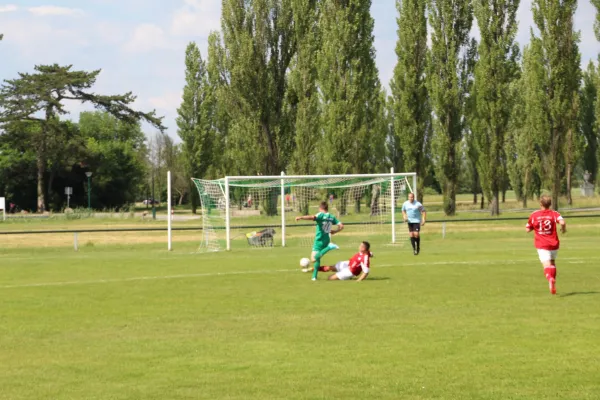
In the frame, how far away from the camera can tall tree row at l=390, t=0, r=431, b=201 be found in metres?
54.5

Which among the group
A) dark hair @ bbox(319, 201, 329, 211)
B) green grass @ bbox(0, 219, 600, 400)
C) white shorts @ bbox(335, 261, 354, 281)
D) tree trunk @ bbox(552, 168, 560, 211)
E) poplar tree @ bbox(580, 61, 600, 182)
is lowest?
green grass @ bbox(0, 219, 600, 400)

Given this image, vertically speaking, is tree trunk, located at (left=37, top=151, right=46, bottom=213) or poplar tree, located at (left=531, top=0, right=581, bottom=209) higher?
poplar tree, located at (left=531, top=0, right=581, bottom=209)

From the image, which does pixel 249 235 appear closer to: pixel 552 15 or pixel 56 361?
pixel 56 361

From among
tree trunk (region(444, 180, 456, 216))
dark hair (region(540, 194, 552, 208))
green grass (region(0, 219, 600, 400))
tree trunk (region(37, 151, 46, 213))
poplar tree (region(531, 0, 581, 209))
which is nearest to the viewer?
green grass (region(0, 219, 600, 400))

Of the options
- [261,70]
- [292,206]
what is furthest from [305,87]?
[292,206]

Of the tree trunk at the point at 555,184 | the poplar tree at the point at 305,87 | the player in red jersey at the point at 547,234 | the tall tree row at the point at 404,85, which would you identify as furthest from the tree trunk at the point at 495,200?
the player in red jersey at the point at 547,234

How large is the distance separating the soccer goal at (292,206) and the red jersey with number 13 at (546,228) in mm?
16831

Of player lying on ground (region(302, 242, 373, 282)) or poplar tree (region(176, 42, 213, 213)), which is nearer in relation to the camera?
player lying on ground (region(302, 242, 373, 282))

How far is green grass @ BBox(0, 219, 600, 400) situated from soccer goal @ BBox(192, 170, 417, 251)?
1064 cm

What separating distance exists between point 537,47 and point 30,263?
1429 inches

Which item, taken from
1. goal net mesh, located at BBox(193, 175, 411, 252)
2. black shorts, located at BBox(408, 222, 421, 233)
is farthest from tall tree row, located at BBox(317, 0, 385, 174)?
black shorts, located at BBox(408, 222, 421, 233)

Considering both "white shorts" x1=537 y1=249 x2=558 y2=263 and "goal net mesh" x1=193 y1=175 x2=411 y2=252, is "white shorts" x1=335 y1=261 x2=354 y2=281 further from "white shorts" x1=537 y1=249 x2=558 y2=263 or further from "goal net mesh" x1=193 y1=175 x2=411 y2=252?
"goal net mesh" x1=193 y1=175 x2=411 y2=252

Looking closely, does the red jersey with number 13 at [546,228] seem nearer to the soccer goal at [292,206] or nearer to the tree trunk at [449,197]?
the soccer goal at [292,206]

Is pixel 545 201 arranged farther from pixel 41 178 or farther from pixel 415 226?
pixel 41 178
